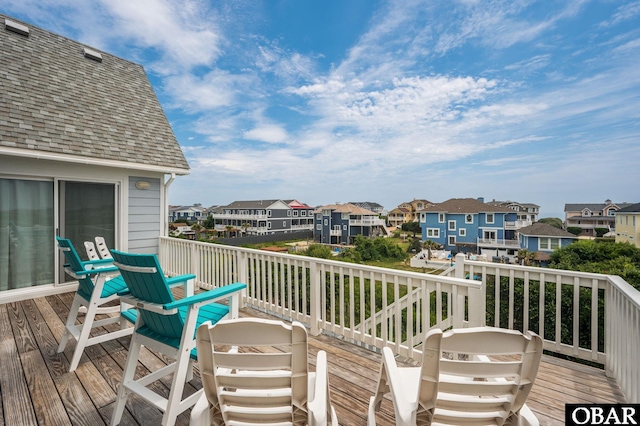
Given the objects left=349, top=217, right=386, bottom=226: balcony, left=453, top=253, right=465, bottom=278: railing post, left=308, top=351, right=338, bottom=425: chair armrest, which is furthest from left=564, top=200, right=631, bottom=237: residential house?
left=349, top=217, right=386, bottom=226: balcony

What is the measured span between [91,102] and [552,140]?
688 inches

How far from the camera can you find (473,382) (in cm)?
113

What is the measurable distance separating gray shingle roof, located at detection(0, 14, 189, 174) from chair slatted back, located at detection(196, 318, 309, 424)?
16.8 feet

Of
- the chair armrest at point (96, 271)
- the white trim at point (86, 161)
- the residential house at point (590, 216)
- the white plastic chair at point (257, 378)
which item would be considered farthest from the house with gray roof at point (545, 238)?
the chair armrest at point (96, 271)

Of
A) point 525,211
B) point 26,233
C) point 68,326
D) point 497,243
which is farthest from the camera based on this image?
point 497,243

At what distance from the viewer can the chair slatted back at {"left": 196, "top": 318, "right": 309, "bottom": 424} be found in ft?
3.73

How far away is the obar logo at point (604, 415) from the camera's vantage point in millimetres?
1671

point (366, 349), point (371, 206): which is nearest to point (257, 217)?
point (371, 206)

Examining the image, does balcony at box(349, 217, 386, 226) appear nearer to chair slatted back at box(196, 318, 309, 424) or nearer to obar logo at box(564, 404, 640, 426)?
obar logo at box(564, 404, 640, 426)

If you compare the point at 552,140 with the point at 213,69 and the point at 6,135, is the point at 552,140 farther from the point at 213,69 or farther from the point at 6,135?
the point at 6,135

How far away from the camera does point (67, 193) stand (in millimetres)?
4898

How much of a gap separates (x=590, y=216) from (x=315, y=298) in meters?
14.4

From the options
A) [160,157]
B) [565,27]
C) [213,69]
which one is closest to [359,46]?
[213,69]

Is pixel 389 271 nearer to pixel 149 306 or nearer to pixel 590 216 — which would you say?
pixel 149 306
